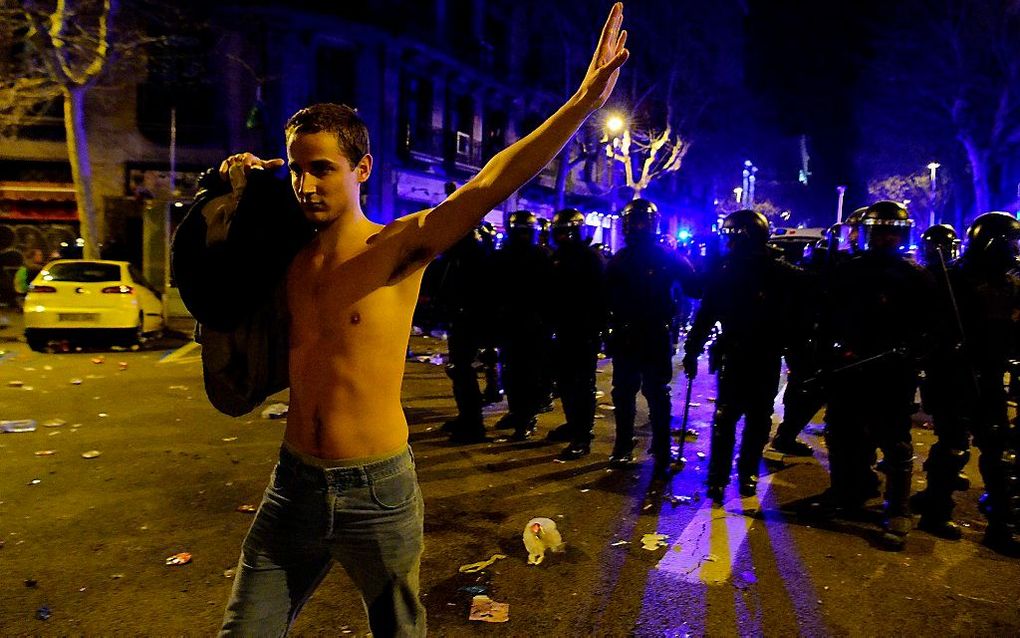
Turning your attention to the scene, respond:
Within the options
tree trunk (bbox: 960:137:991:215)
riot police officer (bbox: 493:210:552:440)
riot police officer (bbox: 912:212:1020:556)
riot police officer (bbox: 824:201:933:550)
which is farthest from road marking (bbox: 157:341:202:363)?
tree trunk (bbox: 960:137:991:215)

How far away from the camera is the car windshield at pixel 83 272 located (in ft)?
39.6

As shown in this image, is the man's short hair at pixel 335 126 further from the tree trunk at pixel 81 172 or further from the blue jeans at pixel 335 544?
the tree trunk at pixel 81 172

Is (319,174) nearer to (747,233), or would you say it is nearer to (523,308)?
(747,233)

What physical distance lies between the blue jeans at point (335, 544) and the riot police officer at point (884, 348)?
3.88 m

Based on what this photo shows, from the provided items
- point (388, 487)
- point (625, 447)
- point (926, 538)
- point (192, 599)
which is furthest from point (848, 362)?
point (192, 599)

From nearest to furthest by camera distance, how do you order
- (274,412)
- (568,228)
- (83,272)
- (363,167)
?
(363,167), (568,228), (274,412), (83,272)

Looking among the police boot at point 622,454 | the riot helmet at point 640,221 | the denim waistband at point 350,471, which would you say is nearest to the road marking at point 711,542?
the police boot at point 622,454

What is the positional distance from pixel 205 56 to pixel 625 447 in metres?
19.4

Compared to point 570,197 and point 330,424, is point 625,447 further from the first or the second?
point 570,197

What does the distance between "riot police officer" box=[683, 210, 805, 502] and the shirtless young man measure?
3.71 metres

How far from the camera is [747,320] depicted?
5402 millimetres

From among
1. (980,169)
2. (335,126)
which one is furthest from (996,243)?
(980,169)

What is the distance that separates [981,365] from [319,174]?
4927mm

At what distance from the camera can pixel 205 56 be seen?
20672mm
